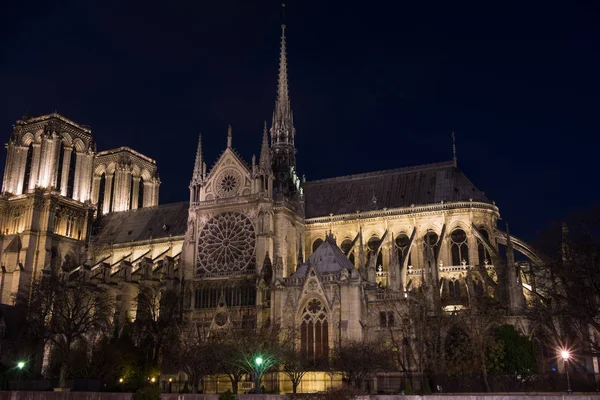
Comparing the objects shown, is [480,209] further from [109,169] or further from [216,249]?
[109,169]

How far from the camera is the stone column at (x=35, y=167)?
66.5 metres

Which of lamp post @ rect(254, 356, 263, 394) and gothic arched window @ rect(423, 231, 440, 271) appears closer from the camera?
lamp post @ rect(254, 356, 263, 394)

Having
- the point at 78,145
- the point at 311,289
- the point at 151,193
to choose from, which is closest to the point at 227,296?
the point at 311,289

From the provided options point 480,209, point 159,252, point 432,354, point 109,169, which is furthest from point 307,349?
point 109,169

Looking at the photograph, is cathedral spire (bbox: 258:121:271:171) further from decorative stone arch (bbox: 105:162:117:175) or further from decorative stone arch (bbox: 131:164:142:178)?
decorative stone arch (bbox: 105:162:117:175)

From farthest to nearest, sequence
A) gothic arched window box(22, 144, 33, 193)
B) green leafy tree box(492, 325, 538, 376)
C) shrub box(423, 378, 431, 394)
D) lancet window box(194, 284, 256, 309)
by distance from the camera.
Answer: gothic arched window box(22, 144, 33, 193) < lancet window box(194, 284, 256, 309) < green leafy tree box(492, 325, 538, 376) < shrub box(423, 378, 431, 394)

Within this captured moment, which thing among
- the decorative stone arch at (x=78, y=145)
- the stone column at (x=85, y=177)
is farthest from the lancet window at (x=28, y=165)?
the stone column at (x=85, y=177)

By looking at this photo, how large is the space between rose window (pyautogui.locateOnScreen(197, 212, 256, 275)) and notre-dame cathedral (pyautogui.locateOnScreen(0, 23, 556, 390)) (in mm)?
102

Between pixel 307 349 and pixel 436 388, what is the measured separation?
9.48 metres

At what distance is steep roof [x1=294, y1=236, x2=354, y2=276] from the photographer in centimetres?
4263

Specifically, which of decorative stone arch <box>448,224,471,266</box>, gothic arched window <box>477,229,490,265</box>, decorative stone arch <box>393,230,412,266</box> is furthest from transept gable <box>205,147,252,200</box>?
gothic arched window <box>477,229,490,265</box>

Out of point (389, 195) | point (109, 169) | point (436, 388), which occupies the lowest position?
point (436, 388)

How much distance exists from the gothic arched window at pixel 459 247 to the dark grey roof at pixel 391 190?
306 centimetres

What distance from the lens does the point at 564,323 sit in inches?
1528
